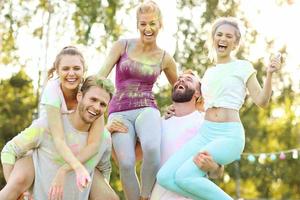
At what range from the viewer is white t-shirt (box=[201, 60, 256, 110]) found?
184 inches

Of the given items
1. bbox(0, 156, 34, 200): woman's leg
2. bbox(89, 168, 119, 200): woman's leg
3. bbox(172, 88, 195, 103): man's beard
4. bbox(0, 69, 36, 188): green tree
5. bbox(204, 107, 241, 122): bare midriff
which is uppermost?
bbox(172, 88, 195, 103): man's beard

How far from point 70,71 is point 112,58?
0.55m

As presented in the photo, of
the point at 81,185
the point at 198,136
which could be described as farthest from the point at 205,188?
the point at 81,185

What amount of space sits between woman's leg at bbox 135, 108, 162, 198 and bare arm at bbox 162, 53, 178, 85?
385mm

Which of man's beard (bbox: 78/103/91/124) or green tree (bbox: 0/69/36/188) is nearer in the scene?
man's beard (bbox: 78/103/91/124)

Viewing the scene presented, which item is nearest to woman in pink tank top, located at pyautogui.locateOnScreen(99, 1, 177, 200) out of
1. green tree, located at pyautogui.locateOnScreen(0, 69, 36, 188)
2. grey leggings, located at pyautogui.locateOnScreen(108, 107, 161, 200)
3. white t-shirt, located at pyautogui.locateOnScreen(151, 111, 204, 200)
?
grey leggings, located at pyautogui.locateOnScreen(108, 107, 161, 200)

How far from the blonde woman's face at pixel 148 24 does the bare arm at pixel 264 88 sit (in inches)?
30.2

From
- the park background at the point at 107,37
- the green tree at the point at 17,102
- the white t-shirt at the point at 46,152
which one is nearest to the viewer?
the white t-shirt at the point at 46,152

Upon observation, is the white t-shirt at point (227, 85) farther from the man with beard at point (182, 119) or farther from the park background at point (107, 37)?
the park background at point (107, 37)

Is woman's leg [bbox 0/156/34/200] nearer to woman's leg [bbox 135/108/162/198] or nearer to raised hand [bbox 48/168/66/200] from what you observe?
raised hand [bbox 48/168/66/200]

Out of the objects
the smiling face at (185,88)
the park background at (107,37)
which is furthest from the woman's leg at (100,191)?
the park background at (107,37)

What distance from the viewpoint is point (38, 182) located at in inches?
186

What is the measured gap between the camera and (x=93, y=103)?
4.60 metres

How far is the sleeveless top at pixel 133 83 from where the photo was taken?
5.02m
